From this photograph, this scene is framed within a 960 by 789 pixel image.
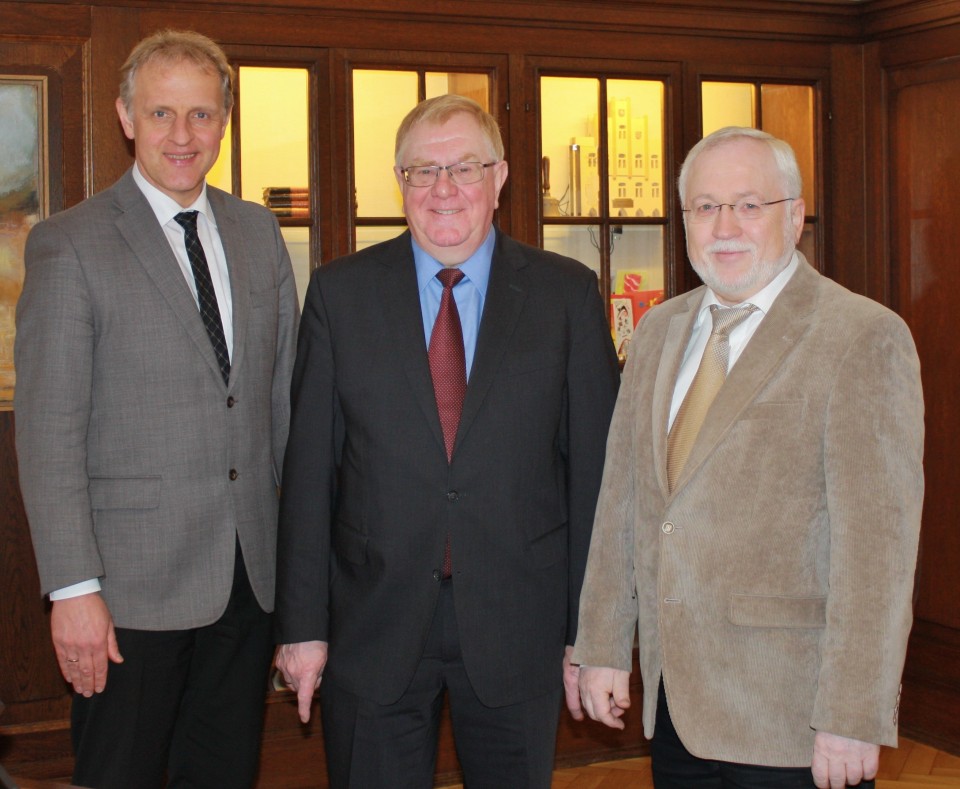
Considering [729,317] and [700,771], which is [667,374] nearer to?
[729,317]

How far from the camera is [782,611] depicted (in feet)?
6.12

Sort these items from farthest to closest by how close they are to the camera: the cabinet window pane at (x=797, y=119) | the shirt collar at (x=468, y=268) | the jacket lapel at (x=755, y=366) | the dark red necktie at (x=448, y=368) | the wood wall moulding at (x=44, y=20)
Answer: the cabinet window pane at (x=797, y=119) < the wood wall moulding at (x=44, y=20) < the shirt collar at (x=468, y=268) < the dark red necktie at (x=448, y=368) < the jacket lapel at (x=755, y=366)

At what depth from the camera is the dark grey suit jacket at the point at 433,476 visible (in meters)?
2.20

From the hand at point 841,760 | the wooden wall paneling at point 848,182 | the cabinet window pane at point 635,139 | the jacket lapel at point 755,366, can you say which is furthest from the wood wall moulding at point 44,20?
the hand at point 841,760

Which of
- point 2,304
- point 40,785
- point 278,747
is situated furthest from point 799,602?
point 2,304

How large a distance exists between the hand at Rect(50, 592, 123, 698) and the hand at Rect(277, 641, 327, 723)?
1.16 ft

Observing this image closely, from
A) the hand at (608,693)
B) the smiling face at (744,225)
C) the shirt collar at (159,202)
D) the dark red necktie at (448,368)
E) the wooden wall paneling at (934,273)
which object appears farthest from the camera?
the wooden wall paneling at (934,273)

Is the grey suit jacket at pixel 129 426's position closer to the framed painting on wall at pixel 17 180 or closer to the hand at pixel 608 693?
the hand at pixel 608 693

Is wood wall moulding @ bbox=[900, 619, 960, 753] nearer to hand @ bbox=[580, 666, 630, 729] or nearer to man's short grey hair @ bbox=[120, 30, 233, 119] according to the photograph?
hand @ bbox=[580, 666, 630, 729]

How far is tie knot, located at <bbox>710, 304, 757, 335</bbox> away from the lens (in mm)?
2004

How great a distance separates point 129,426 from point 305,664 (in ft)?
1.99

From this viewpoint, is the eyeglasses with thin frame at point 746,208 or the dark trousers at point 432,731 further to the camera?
the dark trousers at point 432,731

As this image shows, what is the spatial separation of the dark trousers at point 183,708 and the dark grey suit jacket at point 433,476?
207 millimetres

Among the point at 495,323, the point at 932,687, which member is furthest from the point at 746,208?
the point at 932,687
